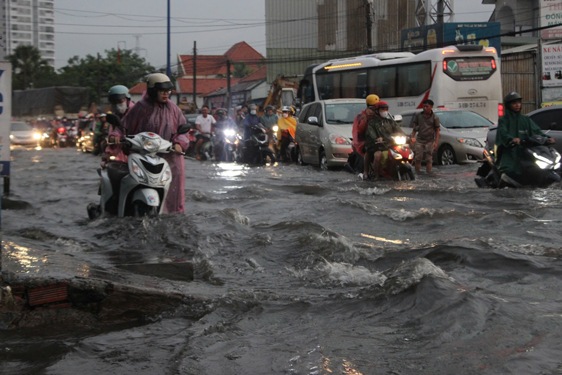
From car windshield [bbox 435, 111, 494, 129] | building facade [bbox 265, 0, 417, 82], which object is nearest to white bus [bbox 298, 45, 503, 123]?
car windshield [bbox 435, 111, 494, 129]

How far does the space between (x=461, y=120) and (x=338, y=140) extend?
3190mm

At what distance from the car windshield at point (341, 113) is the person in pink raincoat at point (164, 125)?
355 inches

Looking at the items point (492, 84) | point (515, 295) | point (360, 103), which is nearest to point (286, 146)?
point (360, 103)

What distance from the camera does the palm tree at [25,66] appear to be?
7488cm

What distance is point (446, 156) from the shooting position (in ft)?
52.2

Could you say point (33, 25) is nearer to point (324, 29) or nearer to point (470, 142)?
point (324, 29)

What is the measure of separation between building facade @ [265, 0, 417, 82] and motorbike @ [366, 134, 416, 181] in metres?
30.3

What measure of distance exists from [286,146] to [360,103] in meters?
4.06

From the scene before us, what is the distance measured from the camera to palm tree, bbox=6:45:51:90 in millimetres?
74875

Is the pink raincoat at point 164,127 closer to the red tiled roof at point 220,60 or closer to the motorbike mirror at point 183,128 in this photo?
the motorbike mirror at point 183,128

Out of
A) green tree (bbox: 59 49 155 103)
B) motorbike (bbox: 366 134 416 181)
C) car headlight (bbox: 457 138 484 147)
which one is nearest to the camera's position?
motorbike (bbox: 366 134 416 181)

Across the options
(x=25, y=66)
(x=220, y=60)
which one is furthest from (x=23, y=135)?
(x=220, y=60)

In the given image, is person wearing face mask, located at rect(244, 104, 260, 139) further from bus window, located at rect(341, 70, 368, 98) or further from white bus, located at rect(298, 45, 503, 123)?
bus window, located at rect(341, 70, 368, 98)

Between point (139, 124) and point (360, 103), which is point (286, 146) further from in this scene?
point (139, 124)
